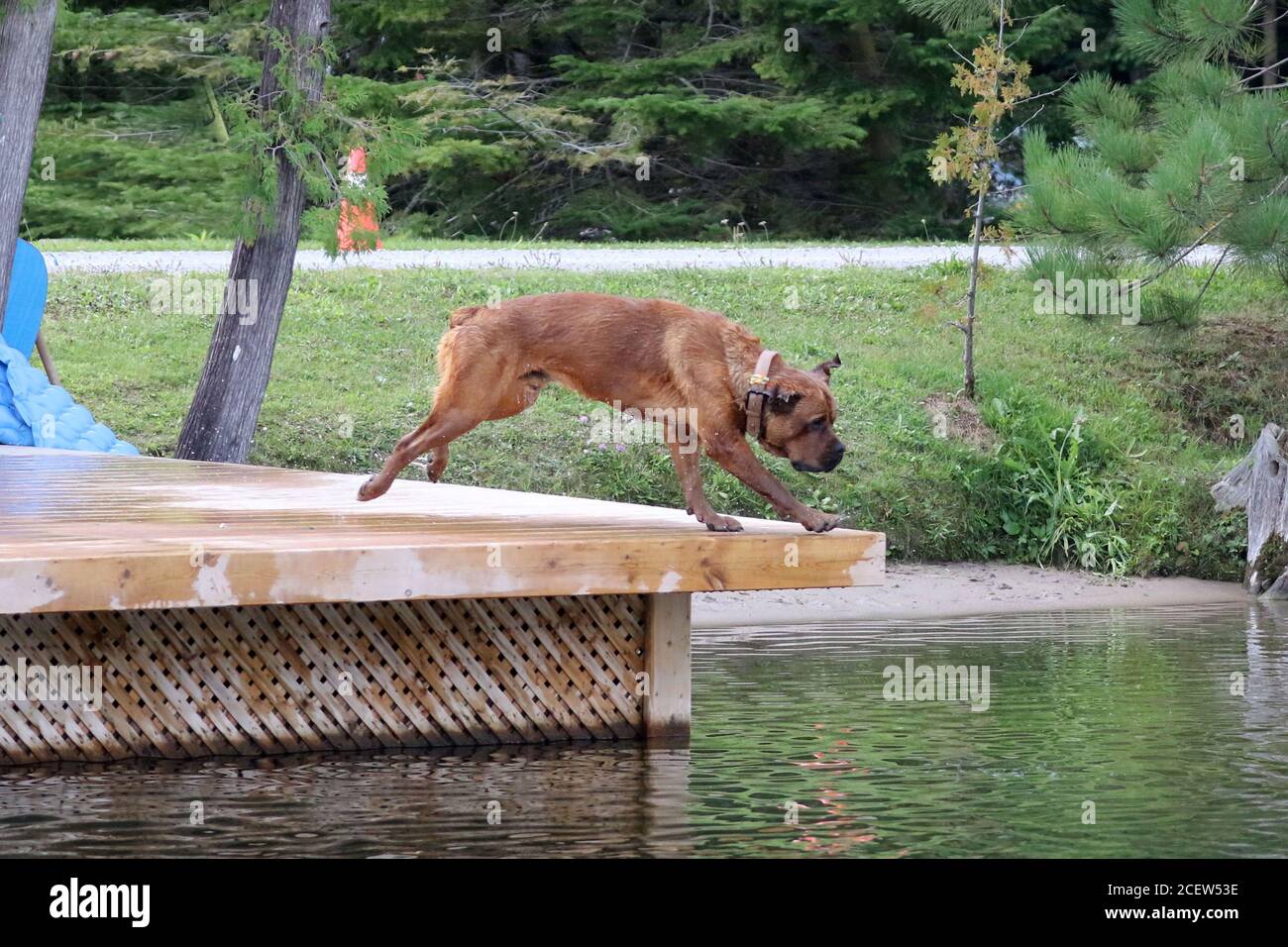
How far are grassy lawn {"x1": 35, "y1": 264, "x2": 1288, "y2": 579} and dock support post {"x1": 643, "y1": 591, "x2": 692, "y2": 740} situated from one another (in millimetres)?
6214

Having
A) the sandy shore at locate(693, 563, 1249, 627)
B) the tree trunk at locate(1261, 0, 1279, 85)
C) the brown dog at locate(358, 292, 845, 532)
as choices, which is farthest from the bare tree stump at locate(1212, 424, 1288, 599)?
the brown dog at locate(358, 292, 845, 532)

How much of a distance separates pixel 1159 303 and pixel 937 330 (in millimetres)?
3557

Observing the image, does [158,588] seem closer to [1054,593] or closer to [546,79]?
[1054,593]

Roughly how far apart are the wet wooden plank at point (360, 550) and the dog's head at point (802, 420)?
0.36m

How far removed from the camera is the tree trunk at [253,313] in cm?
1403

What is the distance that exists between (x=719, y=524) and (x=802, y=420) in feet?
2.01

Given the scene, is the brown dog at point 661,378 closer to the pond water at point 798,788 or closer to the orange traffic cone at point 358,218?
the pond water at point 798,788

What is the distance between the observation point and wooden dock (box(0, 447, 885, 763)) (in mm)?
6996

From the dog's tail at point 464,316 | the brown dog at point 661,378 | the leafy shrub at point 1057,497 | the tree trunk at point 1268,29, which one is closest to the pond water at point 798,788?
the brown dog at point 661,378

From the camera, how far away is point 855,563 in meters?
7.93

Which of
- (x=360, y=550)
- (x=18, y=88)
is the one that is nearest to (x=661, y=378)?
(x=360, y=550)

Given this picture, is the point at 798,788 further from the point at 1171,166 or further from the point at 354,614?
the point at 1171,166

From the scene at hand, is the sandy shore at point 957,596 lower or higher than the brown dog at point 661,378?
lower

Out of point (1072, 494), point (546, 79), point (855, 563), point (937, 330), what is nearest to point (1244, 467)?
point (1072, 494)
